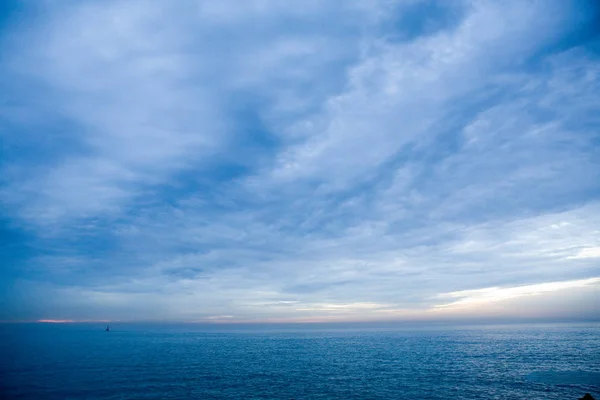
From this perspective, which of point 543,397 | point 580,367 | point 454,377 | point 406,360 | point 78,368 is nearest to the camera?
point 543,397

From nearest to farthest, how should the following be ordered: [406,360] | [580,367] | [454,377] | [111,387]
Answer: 1. [111,387]
2. [454,377]
3. [580,367]
4. [406,360]

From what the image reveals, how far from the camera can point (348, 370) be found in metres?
75.3

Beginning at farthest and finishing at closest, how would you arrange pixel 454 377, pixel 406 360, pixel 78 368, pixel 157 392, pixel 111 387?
pixel 406 360 < pixel 78 368 < pixel 454 377 < pixel 111 387 < pixel 157 392

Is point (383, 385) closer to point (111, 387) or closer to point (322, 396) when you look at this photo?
point (322, 396)

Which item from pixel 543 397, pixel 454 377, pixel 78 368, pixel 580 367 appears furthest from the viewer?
pixel 78 368

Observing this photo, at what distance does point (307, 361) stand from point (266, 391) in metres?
41.1

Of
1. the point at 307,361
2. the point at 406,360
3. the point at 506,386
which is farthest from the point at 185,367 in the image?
the point at 506,386

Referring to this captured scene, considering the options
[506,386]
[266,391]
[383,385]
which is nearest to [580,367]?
[506,386]

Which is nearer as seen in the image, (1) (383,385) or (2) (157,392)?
(2) (157,392)

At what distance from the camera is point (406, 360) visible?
3620 inches

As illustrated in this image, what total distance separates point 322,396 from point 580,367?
6338 centimetres

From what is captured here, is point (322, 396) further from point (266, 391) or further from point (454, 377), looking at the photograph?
point (454, 377)

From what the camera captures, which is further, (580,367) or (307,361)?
(307,361)

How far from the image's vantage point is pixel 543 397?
161 feet
